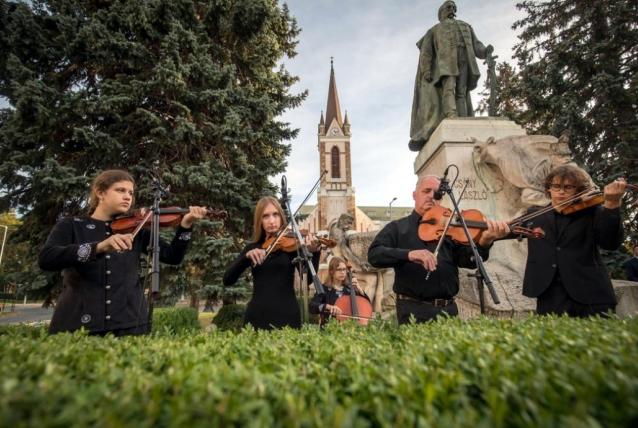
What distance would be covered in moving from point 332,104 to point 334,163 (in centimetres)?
1129

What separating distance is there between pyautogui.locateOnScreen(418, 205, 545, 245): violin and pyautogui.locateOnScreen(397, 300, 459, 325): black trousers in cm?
61

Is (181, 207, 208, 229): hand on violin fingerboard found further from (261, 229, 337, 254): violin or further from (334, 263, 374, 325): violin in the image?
(334, 263, 374, 325): violin

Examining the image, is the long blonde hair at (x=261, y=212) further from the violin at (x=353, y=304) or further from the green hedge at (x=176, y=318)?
the green hedge at (x=176, y=318)

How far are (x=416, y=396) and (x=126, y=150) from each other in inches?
373

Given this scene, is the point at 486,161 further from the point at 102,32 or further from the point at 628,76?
the point at 628,76

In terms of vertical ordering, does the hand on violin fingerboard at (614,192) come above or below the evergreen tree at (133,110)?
below

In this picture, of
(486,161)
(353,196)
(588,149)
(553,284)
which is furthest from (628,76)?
(353,196)

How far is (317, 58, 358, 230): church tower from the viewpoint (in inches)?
1933

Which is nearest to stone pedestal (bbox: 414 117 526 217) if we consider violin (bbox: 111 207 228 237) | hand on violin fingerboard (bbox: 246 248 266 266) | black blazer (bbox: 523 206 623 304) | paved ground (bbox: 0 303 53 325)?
black blazer (bbox: 523 206 623 304)

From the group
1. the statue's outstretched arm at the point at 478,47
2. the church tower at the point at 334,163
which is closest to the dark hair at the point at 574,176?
the statue's outstretched arm at the point at 478,47

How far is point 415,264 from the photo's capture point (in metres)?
2.95

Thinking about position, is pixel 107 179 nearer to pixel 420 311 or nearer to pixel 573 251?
pixel 420 311

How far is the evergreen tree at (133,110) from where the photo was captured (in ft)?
24.5

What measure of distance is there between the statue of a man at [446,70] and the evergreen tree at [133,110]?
4429mm
